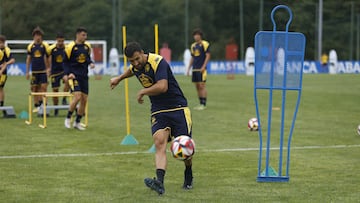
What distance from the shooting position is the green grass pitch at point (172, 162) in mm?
8797

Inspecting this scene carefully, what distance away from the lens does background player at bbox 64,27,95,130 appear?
1584 cm

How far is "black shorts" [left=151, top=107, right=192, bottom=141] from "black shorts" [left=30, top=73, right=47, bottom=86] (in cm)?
1212

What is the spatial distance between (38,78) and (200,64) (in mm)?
4715

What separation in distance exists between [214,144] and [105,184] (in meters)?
4.32

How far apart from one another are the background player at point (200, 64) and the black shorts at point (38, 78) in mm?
4294

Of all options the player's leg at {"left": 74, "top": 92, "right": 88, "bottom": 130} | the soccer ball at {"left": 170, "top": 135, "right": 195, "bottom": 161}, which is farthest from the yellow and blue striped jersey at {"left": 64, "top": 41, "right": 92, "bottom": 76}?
the soccer ball at {"left": 170, "top": 135, "right": 195, "bottom": 161}

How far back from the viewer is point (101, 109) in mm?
22047

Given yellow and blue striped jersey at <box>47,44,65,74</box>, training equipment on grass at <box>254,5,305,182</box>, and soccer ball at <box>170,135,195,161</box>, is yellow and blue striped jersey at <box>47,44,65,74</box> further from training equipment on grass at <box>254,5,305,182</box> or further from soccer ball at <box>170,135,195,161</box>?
soccer ball at <box>170,135,195,161</box>

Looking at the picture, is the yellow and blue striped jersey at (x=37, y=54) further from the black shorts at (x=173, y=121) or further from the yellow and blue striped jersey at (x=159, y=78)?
the black shorts at (x=173, y=121)

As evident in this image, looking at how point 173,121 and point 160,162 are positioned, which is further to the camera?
point 173,121

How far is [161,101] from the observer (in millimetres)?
9148

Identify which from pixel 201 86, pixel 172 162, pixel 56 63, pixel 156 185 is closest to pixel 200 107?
pixel 201 86

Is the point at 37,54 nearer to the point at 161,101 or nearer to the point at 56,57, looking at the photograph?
the point at 56,57

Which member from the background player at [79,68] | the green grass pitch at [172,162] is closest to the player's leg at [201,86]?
the green grass pitch at [172,162]
